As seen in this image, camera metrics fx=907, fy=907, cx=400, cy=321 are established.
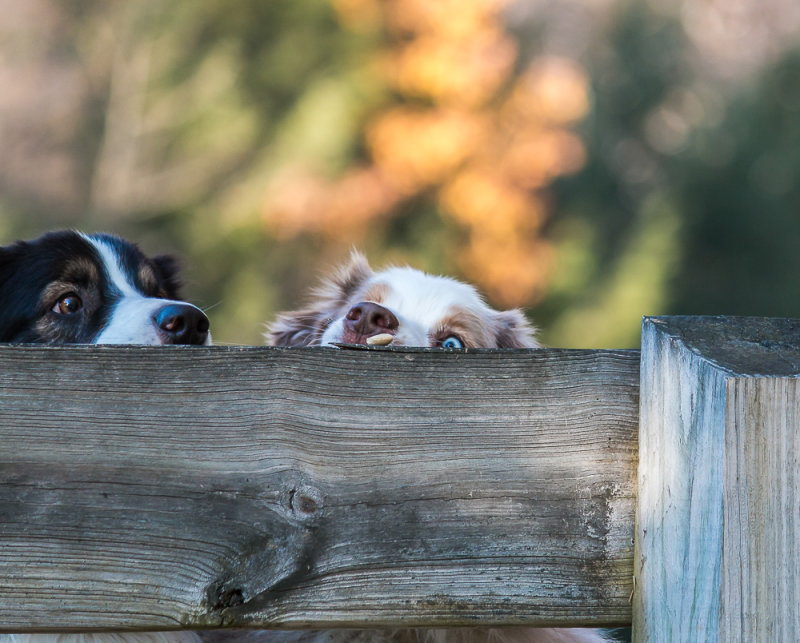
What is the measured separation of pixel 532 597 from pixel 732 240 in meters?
13.2

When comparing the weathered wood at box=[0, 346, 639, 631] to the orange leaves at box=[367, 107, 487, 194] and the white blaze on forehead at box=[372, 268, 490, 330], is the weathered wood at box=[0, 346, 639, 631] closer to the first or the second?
the white blaze on forehead at box=[372, 268, 490, 330]

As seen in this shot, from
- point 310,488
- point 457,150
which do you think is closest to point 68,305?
point 310,488

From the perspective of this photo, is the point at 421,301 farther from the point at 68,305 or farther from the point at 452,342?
the point at 68,305

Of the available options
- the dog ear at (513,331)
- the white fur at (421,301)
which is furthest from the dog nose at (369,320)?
the dog ear at (513,331)

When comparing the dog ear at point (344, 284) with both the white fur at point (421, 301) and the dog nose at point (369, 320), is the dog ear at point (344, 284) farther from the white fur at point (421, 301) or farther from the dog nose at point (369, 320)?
the dog nose at point (369, 320)

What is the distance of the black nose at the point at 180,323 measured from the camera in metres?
2.70

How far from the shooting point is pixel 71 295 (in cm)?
306

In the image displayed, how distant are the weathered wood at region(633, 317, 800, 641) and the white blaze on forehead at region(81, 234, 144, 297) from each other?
224 centimetres

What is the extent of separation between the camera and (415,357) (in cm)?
140

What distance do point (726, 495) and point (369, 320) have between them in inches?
68.6

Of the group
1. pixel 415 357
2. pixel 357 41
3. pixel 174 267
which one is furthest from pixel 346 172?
pixel 415 357

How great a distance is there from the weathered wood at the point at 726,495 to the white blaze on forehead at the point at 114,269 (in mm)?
2240

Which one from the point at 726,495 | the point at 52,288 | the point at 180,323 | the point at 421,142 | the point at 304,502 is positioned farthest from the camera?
the point at 421,142

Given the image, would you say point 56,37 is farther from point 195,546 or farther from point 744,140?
point 195,546
